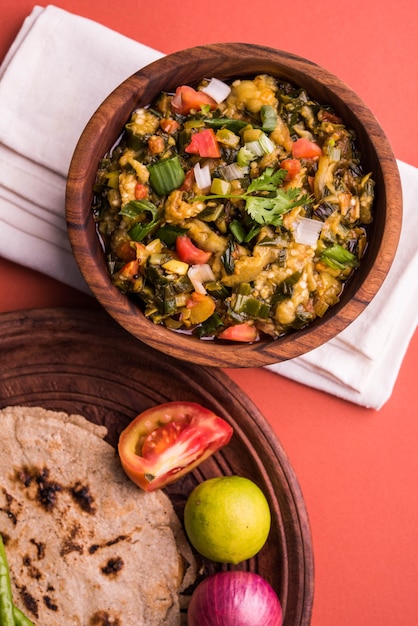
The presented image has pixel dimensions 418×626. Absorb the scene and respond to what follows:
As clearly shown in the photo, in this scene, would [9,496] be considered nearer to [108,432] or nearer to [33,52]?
[108,432]

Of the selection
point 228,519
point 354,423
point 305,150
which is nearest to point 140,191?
point 305,150

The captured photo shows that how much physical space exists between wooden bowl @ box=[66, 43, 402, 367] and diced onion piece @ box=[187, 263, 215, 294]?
189 mm

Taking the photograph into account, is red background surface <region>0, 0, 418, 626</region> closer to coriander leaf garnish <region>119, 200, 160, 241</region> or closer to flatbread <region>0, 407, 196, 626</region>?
flatbread <region>0, 407, 196, 626</region>

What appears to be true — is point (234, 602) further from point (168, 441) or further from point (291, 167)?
point (291, 167)

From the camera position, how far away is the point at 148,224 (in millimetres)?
2373

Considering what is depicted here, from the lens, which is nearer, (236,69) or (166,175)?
(166,175)

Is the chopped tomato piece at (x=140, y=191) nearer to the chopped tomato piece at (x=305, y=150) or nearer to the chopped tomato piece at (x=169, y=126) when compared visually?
the chopped tomato piece at (x=169, y=126)

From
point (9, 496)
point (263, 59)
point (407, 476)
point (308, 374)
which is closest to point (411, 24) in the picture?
point (263, 59)

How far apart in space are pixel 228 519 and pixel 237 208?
43.6 inches

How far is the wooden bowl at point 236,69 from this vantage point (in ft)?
7.74

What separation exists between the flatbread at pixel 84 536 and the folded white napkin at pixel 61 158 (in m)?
0.70

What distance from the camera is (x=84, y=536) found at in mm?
2902

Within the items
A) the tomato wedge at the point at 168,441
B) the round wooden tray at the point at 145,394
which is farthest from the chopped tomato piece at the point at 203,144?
the tomato wedge at the point at 168,441

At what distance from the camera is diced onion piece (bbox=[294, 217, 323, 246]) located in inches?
93.3
